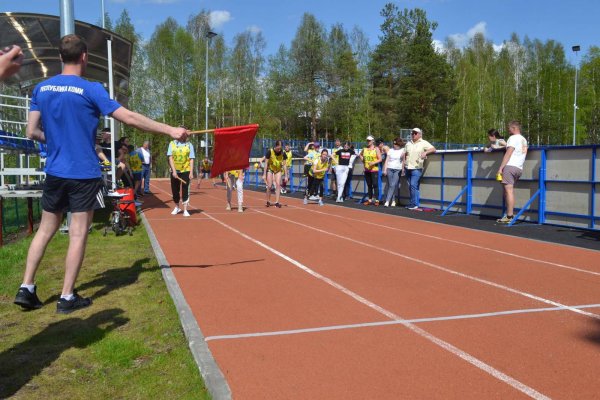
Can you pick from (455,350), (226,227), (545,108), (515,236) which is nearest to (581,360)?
(455,350)

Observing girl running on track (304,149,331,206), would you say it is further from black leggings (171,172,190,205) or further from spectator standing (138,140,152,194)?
spectator standing (138,140,152,194)

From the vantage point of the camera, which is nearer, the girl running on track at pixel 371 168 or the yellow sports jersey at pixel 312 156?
the girl running on track at pixel 371 168

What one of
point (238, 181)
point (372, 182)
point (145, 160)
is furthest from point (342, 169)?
point (145, 160)

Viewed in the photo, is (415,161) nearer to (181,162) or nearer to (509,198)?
(509,198)

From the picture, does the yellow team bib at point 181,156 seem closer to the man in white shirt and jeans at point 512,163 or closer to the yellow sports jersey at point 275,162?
→ the yellow sports jersey at point 275,162

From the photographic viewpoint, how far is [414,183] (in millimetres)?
15727

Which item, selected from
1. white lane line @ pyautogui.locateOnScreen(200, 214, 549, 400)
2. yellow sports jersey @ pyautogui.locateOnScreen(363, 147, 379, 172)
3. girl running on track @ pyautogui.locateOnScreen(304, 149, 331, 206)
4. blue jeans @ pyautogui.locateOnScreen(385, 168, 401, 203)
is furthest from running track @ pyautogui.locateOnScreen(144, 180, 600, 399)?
girl running on track @ pyautogui.locateOnScreen(304, 149, 331, 206)

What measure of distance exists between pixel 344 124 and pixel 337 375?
56.2 m

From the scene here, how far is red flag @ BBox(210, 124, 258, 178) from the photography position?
23.8 ft

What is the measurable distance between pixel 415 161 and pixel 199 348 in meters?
12.5

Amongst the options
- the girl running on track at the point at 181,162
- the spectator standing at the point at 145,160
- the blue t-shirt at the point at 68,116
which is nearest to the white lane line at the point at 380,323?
the blue t-shirt at the point at 68,116

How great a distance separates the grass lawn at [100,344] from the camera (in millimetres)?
3404

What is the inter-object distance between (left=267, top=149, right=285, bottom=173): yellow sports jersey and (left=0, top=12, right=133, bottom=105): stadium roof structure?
15.3 ft

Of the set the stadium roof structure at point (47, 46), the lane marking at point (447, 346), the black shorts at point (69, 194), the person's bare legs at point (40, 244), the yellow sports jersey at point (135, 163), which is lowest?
the lane marking at point (447, 346)
